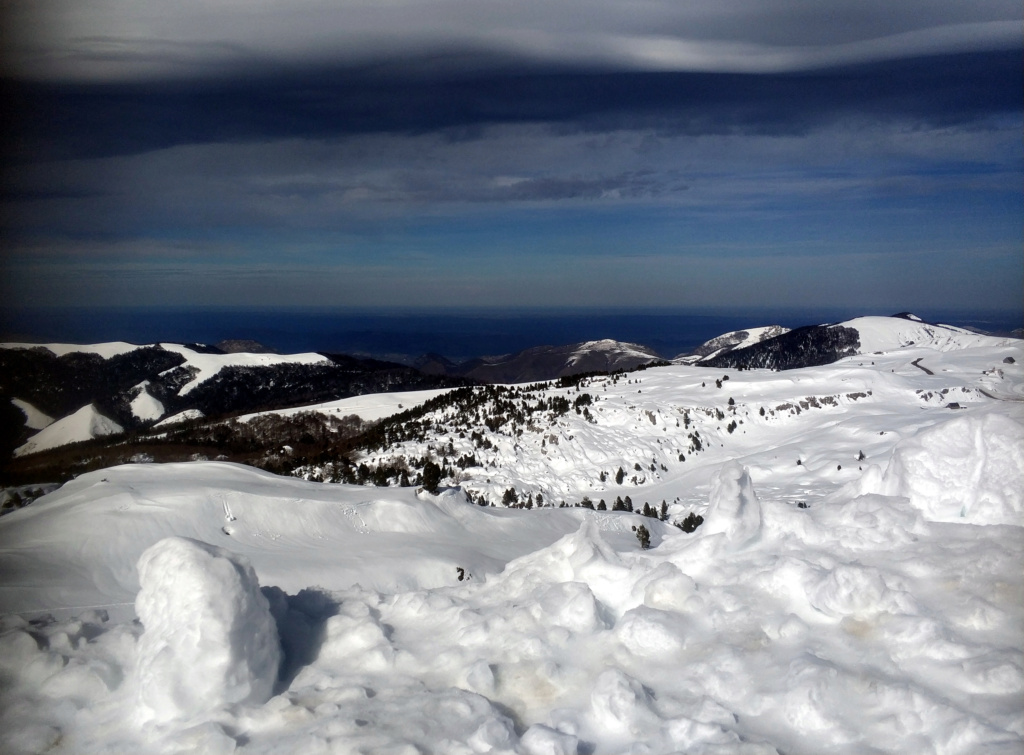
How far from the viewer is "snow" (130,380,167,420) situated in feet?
183

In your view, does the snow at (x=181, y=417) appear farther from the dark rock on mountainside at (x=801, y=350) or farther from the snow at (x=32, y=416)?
the dark rock on mountainside at (x=801, y=350)

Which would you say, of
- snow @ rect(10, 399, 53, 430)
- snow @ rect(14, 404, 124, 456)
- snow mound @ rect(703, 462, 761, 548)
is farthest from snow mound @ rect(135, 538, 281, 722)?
snow @ rect(14, 404, 124, 456)

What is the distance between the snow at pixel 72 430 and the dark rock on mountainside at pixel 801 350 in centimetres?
6247

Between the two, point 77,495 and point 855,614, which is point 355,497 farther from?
point 855,614

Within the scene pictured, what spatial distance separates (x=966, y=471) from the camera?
21.9ft

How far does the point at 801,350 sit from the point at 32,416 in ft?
289

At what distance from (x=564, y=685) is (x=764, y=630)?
1.79 m

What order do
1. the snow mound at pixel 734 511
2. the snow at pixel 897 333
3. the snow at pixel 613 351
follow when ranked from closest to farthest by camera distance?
the snow mound at pixel 734 511, the snow at pixel 897 333, the snow at pixel 613 351

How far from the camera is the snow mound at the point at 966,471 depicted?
639 cm

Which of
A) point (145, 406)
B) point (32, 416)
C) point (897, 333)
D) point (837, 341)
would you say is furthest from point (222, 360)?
point (897, 333)

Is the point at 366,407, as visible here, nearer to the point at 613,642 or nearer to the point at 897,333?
the point at 613,642

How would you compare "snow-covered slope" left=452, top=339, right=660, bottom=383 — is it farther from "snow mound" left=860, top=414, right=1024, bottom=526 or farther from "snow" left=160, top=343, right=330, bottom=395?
"snow mound" left=860, top=414, right=1024, bottom=526

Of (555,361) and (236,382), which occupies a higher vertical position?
(236,382)

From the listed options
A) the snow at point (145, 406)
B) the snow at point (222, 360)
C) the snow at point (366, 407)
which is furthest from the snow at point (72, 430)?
the snow at point (222, 360)
